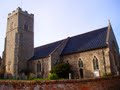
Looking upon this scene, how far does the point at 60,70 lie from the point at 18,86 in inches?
880

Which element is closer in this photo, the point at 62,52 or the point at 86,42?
the point at 86,42

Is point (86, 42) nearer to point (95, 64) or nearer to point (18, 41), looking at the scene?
point (95, 64)

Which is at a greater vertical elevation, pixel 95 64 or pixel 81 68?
pixel 95 64

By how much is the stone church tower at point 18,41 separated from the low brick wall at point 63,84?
2679cm

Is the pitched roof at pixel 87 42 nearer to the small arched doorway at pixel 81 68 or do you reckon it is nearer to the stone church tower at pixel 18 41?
the small arched doorway at pixel 81 68

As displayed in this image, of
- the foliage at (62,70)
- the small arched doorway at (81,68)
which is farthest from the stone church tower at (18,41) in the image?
the small arched doorway at (81,68)

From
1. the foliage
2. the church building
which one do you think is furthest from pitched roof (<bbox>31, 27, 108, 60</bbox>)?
the foliage

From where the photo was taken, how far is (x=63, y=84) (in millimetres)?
9461

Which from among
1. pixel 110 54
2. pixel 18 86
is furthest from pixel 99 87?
pixel 110 54

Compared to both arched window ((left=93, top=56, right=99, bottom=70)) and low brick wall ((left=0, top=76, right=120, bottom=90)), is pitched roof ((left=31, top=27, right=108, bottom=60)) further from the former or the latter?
low brick wall ((left=0, top=76, right=120, bottom=90))

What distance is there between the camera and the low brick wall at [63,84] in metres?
7.76

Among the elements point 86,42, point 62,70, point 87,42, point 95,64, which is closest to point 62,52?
point 86,42

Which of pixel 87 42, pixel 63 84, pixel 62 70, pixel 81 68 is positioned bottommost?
pixel 63 84

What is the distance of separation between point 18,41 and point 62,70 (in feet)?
46.9
